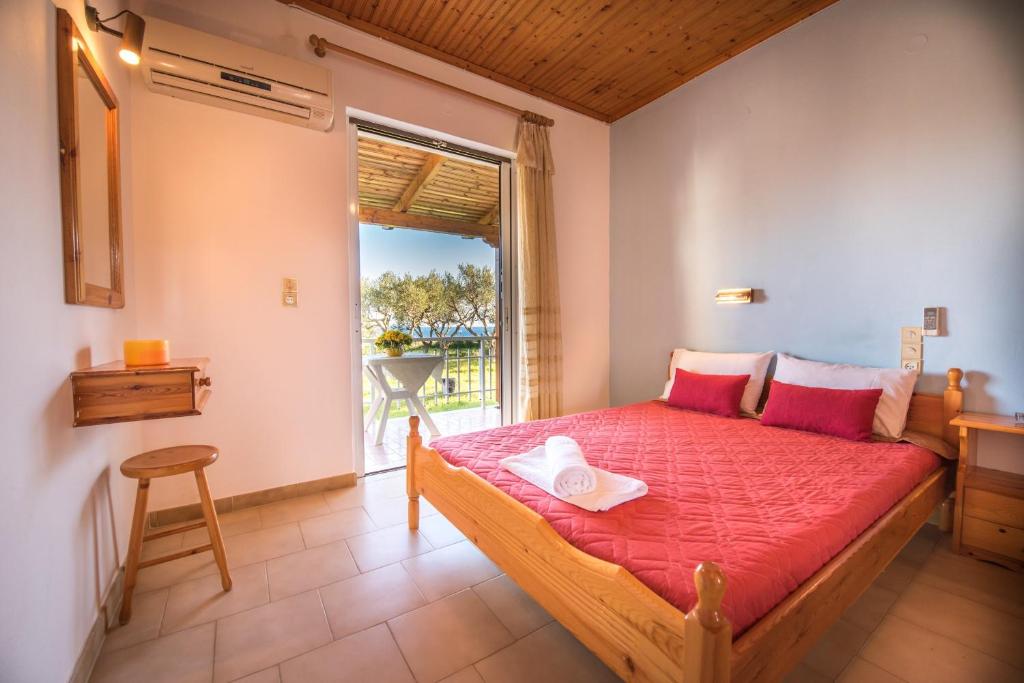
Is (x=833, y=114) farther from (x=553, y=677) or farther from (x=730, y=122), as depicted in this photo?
(x=553, y=677)

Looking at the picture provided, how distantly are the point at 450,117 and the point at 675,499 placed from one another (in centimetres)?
293

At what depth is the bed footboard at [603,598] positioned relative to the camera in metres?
0.85

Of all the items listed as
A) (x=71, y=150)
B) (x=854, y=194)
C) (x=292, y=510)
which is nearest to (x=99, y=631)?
(x=292, y=510)

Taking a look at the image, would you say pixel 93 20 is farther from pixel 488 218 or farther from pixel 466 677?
pixel 488 218

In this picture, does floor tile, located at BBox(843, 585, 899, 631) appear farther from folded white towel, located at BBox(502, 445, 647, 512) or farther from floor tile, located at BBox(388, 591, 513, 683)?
floor tile, located at BBox(388, 591, 513, 683)

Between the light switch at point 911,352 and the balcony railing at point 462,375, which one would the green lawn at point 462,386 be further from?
the light switch at point 911,352

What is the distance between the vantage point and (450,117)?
3.12 meters

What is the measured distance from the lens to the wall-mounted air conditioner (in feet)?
6.70

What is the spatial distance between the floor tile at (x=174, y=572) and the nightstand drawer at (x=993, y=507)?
11.3ft

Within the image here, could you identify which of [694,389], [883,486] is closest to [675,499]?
[883,486]

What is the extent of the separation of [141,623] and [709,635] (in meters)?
1.94

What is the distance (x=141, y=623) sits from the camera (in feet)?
5.10

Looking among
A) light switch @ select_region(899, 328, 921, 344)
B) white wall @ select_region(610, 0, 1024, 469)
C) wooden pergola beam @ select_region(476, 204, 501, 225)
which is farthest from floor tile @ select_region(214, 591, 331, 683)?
wooden pergola beam @ select_region(476, 204, 501, 225)

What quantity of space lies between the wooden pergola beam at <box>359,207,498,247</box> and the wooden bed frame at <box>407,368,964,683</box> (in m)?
2.65
